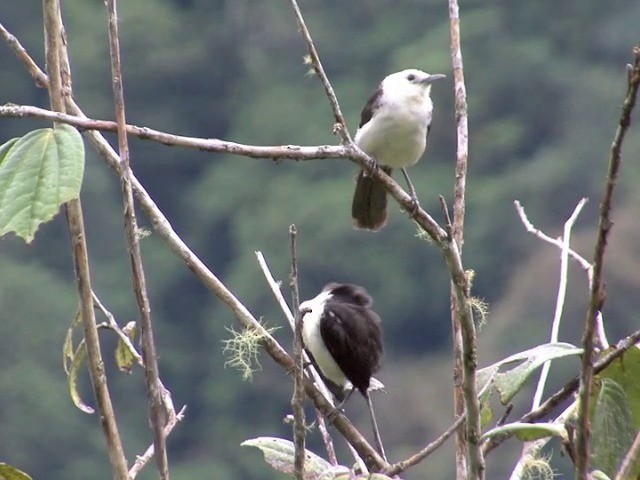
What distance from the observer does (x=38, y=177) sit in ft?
7.37

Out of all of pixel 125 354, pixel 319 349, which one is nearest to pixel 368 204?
pixel 319 349

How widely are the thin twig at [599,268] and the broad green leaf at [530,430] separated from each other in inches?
6.2

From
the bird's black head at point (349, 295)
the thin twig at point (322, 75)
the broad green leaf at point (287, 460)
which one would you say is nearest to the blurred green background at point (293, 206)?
the bird's black head at point (349, 295)

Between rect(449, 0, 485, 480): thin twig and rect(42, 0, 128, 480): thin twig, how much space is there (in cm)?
52

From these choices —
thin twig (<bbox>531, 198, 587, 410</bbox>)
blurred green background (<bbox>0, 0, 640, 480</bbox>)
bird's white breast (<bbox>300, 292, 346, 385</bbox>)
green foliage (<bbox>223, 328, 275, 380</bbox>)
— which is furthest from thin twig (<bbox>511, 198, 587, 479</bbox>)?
blurred green background (<bbox>0, 0, 640, 480</bbox>)

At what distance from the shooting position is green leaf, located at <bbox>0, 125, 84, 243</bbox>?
2230mm

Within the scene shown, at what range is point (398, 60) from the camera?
38562 mm

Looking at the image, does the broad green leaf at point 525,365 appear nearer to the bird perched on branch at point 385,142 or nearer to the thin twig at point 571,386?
the thin twig at point 571,386

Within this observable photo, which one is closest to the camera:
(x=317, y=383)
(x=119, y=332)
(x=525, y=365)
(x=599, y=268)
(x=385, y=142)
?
(x=599, y=268)

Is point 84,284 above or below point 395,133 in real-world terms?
below

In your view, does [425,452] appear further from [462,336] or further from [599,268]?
[599,268]

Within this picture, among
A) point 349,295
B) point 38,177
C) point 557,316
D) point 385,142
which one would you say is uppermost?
point 385,142

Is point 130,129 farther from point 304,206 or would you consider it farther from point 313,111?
point 313,111

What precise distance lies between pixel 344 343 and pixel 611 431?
91.2 inches
